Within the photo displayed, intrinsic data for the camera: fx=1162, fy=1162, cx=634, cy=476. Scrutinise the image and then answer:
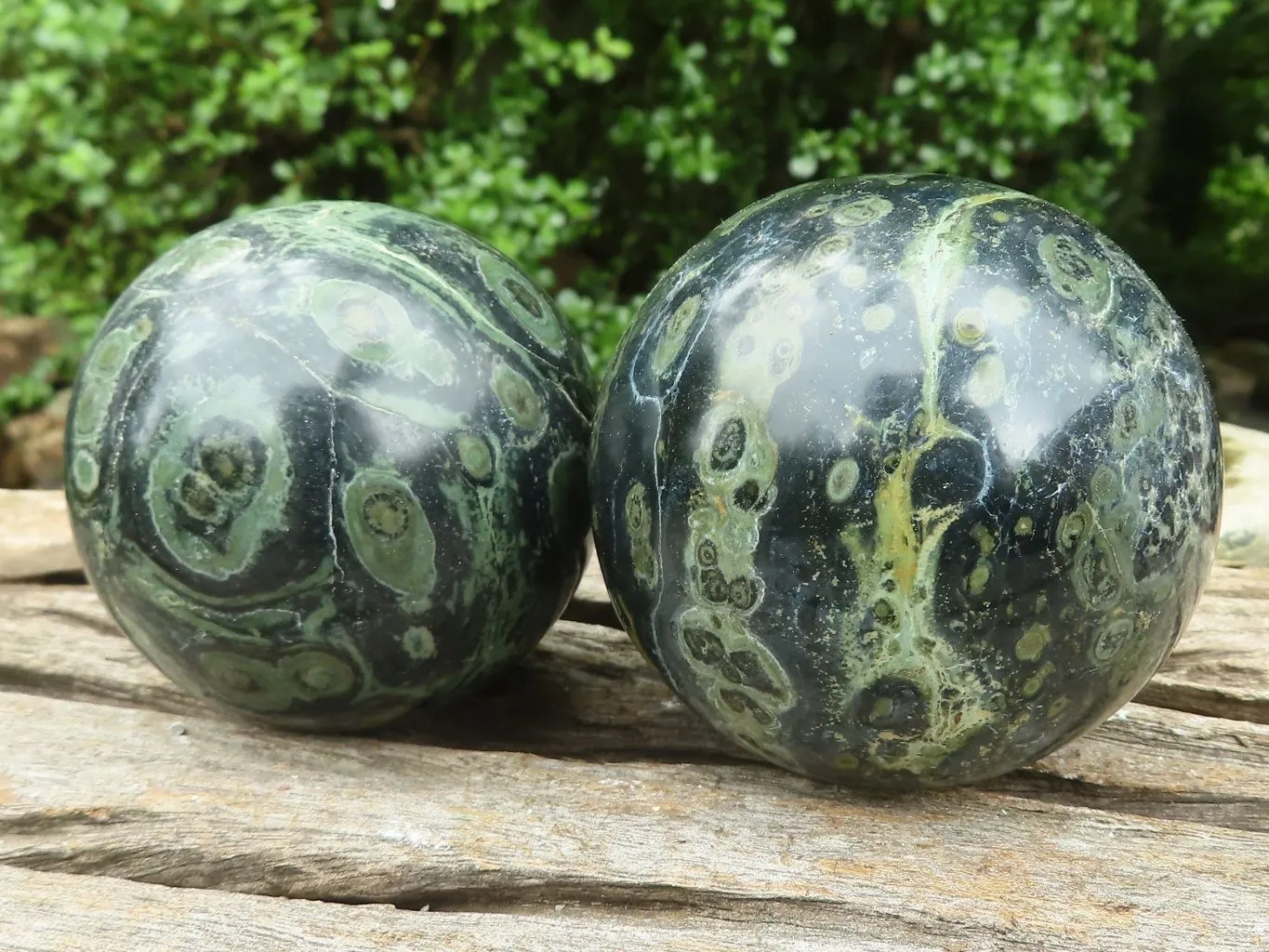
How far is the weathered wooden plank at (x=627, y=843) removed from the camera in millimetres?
1625

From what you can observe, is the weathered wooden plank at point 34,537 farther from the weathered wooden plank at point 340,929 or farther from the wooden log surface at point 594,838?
the weathered wooden plank at point 340,929

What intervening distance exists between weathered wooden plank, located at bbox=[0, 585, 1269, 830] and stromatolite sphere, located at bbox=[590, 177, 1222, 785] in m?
0.35

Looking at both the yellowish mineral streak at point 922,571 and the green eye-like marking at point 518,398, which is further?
the green eye-like marking at point 518,398

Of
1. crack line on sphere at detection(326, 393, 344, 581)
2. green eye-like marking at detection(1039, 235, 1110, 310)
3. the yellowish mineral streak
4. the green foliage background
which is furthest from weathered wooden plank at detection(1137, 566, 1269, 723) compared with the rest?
the green foliage background

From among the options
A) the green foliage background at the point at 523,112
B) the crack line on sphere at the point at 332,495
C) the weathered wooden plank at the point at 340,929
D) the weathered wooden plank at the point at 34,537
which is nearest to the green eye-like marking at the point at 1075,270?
the weathered wooden plank at the point at 340,929

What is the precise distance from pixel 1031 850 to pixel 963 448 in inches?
26.6

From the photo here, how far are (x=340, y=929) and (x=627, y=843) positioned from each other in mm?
428

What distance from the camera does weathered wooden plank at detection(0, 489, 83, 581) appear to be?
2904 millimetres

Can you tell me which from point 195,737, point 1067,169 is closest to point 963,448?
point 195,737

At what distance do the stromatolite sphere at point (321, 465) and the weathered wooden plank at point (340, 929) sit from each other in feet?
1.12

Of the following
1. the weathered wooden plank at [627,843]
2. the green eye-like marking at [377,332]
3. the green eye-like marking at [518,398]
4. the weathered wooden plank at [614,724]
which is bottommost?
the weathered wooden plank at [627,843]

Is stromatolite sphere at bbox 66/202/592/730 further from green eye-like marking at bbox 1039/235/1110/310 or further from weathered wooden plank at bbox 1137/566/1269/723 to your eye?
weathered wooden plank at bbox 1137/566/1269/723

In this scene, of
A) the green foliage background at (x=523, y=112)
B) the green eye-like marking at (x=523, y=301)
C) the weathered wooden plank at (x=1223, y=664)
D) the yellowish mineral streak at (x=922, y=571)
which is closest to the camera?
the yellowish mineral streak at (x=922, y=571)

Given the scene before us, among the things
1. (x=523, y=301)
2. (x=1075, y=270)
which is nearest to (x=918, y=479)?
(x=1075, y=270)
